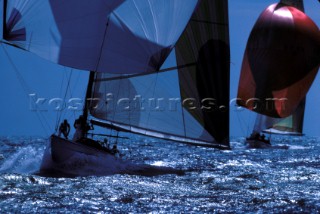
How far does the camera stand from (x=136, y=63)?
16594 mm

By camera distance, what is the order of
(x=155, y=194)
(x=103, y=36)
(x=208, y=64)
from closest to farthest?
(x=155, y=194) < (x=103, y=36) < (x=208, y=64)

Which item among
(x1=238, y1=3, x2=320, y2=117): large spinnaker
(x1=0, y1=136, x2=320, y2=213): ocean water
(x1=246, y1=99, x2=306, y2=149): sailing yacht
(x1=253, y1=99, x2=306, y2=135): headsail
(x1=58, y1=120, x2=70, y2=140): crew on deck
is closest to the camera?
(x1=0, y1=136, x2=320, y2=213): ocean water

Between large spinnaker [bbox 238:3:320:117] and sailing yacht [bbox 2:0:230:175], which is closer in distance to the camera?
sailing yacht [bbox 2:0:230:175]

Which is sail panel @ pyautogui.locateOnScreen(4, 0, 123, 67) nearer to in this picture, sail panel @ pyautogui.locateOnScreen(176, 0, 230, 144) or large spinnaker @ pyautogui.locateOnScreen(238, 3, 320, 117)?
sail panel @ pyautogui.locateOnScreen(176, 0, 230, 144)

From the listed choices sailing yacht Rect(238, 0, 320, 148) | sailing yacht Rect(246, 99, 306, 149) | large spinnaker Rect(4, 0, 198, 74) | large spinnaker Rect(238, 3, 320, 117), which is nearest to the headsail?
sailing yacht Rect(246, 99, 306, 149)

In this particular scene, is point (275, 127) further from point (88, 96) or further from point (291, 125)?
point (88, 96)

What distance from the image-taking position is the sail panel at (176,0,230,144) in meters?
21.3

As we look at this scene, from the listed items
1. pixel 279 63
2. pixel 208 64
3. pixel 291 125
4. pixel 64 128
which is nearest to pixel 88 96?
pixel 64 128

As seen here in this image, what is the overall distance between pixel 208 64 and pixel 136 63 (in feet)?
18.6

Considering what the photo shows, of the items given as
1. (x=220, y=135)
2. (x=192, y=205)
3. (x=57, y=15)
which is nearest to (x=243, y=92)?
(x=220, y=135)

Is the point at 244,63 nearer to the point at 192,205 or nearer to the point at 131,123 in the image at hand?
the point at 131,123

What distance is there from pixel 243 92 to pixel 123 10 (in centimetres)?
1766

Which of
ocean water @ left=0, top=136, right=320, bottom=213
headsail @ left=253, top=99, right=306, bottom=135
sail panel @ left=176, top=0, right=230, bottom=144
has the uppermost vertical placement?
Result: sail panel @ left=176, top=0, right=230, bottom=144

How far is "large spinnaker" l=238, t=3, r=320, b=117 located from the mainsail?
1039cm
